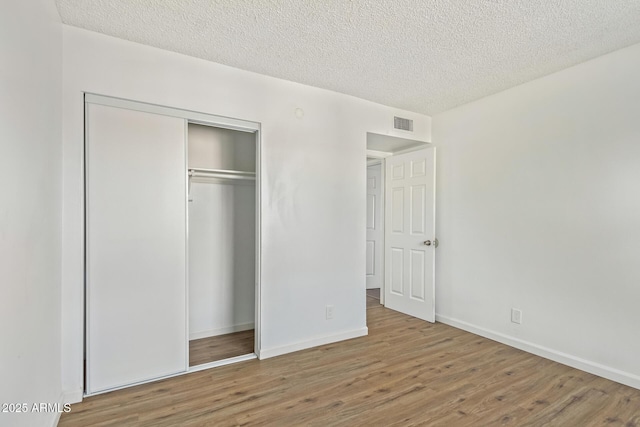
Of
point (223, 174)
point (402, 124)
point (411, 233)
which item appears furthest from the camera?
point (411, 233)

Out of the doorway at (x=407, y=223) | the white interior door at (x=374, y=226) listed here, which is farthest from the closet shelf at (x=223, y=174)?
the white interior door at (x=374, y=226)

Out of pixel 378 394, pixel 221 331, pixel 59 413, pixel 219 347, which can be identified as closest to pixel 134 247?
pixel 59 413

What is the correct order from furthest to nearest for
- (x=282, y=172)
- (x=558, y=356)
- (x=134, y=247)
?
(x=282, y=172) → (x=558, y=356) → (x=134, y=247)

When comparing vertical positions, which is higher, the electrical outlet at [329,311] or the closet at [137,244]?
the closet at [137,244]

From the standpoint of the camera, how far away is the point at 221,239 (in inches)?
138

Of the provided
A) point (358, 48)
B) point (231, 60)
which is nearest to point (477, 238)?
point (358, 48)

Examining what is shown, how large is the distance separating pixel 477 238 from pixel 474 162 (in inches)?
34.0

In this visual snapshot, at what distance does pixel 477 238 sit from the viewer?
3.57m

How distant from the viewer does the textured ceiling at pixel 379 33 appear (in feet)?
6.60

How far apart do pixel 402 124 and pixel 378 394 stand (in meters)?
2.94

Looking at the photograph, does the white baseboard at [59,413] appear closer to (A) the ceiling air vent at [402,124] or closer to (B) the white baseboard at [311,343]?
(B) the white baseboard at [311,343]

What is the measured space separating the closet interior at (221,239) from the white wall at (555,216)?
243 cm

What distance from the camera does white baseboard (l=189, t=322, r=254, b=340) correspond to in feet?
11.0

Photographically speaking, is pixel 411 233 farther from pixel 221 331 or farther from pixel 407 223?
pixel 221 331
